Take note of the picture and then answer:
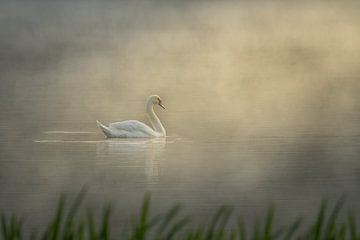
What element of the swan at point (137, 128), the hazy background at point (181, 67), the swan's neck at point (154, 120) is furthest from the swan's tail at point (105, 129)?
the swan's neck at point (154, 120)

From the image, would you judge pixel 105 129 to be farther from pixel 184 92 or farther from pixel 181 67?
pixel 181 67

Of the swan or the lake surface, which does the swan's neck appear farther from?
the lake surface

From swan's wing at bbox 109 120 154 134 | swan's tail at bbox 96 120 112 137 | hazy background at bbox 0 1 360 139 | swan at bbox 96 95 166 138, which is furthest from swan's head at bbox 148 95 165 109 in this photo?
swan's tail at bbox 96 120 112 137

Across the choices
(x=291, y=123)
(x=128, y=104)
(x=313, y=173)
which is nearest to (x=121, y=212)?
(x=313, y=173)

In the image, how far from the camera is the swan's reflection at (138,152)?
217 inches

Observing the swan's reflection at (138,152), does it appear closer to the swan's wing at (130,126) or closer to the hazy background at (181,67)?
the swan's wing at (130,126)

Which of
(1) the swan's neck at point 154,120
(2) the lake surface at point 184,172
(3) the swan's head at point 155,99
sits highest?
(3) the swan's head at point 155,99

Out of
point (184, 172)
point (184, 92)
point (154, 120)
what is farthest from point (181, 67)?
point (184, 172)

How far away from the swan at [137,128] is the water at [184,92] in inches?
2.8

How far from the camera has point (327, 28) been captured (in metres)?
7.64

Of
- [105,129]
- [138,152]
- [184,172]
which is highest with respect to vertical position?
[105,129]

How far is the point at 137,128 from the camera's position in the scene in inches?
279

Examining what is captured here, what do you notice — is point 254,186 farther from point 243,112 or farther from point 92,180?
point 243,112

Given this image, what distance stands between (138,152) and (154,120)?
1137 mm
